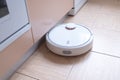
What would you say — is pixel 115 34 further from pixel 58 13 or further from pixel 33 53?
pixel 33 53

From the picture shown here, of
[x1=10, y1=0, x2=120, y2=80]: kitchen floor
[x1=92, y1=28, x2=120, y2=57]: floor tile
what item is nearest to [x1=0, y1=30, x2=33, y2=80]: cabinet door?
[x1=10, y1=0, x2=120, y2=80]: kitchen floor

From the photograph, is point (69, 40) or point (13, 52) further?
point (69, 40)

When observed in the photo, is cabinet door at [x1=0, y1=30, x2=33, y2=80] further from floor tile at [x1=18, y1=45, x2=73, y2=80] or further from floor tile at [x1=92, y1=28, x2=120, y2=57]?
floor tile at [x1=92, y1=28, x2=120, y2=57]

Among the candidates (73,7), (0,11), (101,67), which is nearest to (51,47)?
(101,67)

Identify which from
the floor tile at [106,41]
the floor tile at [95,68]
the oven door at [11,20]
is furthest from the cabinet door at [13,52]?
the floor tile at [106,41]

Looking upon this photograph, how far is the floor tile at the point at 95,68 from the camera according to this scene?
3.02 ft

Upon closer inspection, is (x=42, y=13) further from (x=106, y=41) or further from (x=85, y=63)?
(x=106, y=41)

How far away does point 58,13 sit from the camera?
4.08ft

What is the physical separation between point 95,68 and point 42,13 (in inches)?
19.2

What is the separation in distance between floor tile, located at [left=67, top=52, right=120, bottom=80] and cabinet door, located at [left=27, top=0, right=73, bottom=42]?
0.32 meters

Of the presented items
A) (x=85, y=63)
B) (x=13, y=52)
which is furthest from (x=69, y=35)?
(x=13, y=52)

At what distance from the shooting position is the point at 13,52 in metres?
0.83

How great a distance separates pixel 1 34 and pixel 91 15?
1056 mm

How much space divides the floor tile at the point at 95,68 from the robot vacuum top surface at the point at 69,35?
113 millimetres
